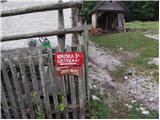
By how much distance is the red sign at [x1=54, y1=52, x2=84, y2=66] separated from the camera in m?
4.39

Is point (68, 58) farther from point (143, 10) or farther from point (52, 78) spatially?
point (143, 10)

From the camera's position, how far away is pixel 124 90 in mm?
6824

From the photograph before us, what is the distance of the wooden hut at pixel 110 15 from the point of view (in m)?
20.7

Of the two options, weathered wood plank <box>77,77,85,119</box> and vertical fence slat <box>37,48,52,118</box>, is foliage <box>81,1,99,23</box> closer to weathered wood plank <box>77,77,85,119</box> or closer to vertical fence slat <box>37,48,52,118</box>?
weathered wood plank <box>77,77,85,119</box>

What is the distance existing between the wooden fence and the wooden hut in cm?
1565

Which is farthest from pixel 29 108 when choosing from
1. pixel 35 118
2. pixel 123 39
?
pixel 123 39

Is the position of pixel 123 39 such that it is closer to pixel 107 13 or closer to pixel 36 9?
pixel 107 13

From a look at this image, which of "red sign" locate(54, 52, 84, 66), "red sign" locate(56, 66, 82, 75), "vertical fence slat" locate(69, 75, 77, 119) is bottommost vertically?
"vertical fence slat" locate(69, 75, 77, 119)

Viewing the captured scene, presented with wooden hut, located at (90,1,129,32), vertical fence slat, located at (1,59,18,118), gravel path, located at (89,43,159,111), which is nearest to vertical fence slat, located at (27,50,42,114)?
vertical fence slat, located at (1,59,18,118)

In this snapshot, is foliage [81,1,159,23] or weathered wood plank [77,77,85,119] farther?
foliage [81,1,159,23]

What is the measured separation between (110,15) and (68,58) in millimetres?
18145

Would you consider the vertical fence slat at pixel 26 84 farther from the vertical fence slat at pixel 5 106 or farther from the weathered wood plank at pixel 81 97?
the weathered wood plank at pixel 81 97

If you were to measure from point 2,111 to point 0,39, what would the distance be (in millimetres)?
1082

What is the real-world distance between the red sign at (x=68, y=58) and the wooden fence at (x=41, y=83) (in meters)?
0.09
